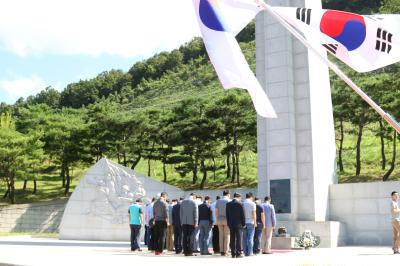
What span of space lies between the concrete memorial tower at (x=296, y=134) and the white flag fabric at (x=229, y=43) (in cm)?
851

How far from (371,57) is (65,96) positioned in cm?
8475

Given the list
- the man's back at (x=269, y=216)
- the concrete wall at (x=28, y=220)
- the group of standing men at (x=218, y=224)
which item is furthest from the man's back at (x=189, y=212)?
the concrete wall at (x=28, y=220)

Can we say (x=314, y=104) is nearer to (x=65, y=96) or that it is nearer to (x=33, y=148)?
(x=33, y=148)

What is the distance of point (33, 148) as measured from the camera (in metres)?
33.6

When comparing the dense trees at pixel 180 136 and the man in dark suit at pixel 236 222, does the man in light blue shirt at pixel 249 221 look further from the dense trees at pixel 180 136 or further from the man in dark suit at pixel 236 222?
the dense trees at pixel 180 136

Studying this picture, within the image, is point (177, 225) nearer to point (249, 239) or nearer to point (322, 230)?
point (249, 239)

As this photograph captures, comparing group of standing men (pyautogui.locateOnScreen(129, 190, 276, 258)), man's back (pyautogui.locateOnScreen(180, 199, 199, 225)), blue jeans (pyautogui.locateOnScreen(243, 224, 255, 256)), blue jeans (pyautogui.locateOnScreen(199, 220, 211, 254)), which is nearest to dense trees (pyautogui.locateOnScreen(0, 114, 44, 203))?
group of standing men (pyautogui.locateOnScreen(129, 190, 276, 258))

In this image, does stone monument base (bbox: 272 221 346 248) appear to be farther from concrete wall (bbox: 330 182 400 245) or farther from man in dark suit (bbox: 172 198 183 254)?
man in dark suit (bbox: 172 198 183 254)

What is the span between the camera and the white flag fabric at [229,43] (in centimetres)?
789

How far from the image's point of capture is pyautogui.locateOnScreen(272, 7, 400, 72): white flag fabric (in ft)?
25.0

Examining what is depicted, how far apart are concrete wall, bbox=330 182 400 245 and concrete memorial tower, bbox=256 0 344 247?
42 cm

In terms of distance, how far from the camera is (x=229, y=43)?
8.16 m

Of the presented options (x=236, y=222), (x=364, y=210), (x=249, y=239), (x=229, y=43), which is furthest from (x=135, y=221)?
(x=364, y=210)

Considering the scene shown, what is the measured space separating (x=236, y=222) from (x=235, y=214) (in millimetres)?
175
